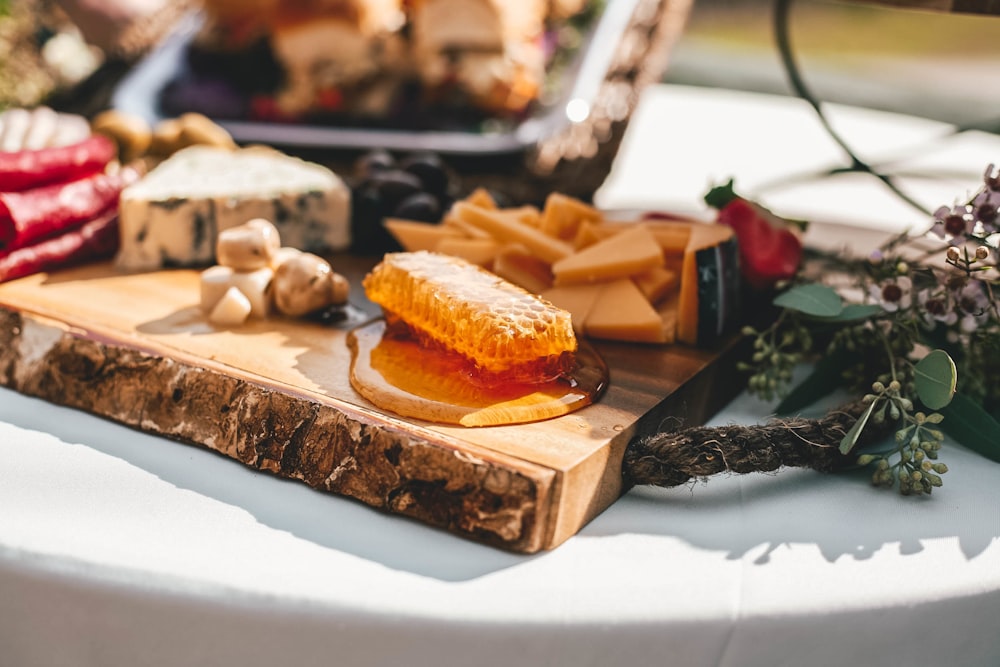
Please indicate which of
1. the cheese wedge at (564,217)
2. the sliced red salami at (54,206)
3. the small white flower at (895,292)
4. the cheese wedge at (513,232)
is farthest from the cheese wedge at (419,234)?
the small white flower at (895,292)

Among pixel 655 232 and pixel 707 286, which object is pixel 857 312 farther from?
pixel 655 232

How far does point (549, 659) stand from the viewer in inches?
29.8

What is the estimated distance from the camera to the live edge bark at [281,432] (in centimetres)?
84

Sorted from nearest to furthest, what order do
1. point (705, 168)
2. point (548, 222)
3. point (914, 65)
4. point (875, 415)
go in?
point (875, 415), point (548, 222), point (705, 168), point (914, 65)

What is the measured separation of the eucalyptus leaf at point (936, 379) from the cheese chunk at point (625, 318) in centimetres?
31

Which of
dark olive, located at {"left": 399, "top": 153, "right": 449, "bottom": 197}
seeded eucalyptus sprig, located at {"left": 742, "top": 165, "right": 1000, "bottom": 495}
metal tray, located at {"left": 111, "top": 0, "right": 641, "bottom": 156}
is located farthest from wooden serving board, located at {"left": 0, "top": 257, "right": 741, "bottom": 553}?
metal tray, located at {"left": 111, "top": 0, "right": 641, "bottom": 156}

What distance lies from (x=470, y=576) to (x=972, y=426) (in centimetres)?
63

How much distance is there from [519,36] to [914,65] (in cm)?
529

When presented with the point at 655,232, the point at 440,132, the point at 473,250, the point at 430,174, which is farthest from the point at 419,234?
the point at 440,132

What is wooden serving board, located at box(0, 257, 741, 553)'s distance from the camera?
2.82ft

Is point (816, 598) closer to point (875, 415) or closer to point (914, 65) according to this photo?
point (875, 415)

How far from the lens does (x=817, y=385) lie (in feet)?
3.82

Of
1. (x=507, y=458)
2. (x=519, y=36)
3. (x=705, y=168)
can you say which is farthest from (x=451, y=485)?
(x=705, y=168)

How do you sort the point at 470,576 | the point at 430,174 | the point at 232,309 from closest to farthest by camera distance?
1. the point at 470,576
2. the point at 232,309
3. the point at 430,174
